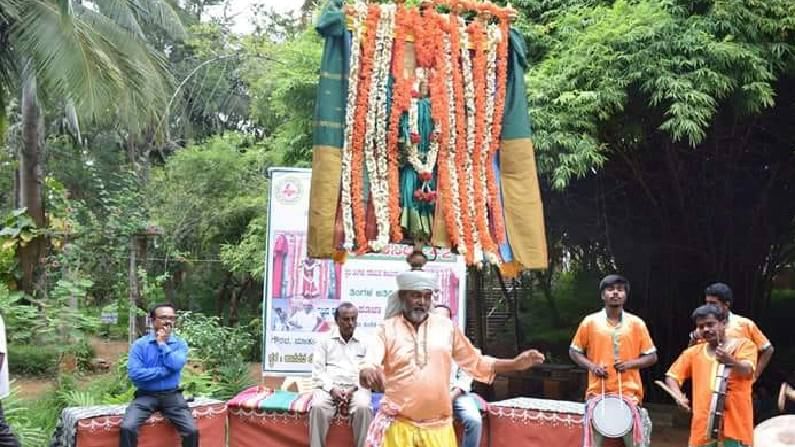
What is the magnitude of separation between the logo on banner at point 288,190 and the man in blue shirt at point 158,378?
2087 millimetres

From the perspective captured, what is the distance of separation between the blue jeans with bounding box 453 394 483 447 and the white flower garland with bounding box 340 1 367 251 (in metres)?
Answer: 2.47

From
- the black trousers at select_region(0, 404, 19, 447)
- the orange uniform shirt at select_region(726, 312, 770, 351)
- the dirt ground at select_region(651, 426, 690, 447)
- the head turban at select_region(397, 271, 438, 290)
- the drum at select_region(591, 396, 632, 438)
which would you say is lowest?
the dirt ground at select_region(651, 426, 690, 447)

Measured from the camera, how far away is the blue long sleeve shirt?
655cm

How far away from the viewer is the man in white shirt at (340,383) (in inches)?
273

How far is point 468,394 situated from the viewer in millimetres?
7012

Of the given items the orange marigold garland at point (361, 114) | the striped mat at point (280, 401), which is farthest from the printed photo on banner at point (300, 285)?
the orange marigold garland at point (361, 114)

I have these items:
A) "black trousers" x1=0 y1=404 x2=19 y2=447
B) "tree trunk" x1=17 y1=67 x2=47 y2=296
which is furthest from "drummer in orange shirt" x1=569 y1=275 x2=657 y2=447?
"tree trunk" x1=17 y1=67 x2=47 y2=296

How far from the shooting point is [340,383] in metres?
7.17

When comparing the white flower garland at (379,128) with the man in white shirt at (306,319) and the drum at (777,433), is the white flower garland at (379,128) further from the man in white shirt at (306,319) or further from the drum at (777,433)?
the man in white shirt at (306,319)

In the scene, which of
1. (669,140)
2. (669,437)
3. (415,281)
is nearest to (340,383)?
(415,281)

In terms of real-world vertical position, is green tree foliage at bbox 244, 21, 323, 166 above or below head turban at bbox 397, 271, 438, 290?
above

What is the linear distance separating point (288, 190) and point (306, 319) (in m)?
1.30

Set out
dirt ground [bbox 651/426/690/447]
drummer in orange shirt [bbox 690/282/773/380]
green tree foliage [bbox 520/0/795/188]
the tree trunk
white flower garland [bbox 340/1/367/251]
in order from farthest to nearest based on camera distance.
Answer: the tree trunk, dirt ground [bbox 651/426/690/447], green tree foliage [bbox 520/0/795/188], drummer in orange shirt [bbox 690/282/773/380], white flower garland [bbox 340/1/367/251]

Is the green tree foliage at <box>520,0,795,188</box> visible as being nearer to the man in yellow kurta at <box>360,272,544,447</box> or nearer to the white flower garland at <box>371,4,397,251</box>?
the white flower garland at <box>371,4,397,251</box>
